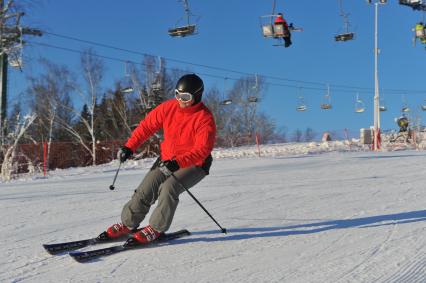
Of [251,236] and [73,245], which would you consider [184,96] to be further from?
[73,245]

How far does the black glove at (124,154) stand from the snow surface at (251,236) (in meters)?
0.79

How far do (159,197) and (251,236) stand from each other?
3.14ft

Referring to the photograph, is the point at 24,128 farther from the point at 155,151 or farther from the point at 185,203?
the point at 155,151

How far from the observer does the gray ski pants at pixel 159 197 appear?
12.1ft

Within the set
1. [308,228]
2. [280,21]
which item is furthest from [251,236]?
[280,21]

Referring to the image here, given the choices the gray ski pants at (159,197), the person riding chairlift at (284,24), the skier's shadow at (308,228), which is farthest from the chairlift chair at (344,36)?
the gray ski pants at (159,197)

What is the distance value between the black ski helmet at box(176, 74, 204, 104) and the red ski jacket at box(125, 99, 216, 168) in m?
0.09

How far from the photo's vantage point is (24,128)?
1395 cm

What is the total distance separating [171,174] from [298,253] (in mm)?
1154

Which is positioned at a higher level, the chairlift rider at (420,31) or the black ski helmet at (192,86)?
the chairlift rider at (420,31)

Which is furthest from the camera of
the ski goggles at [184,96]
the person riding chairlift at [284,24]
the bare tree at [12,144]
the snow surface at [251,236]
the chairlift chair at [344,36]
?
the chairlift chair at [344,36]

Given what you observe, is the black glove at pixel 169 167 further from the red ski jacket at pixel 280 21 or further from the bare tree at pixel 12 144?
the red ski jacket at pixel 280 21

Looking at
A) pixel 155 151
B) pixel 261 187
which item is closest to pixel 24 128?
pixel 261 187

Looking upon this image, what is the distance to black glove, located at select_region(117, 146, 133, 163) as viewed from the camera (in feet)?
12.9
